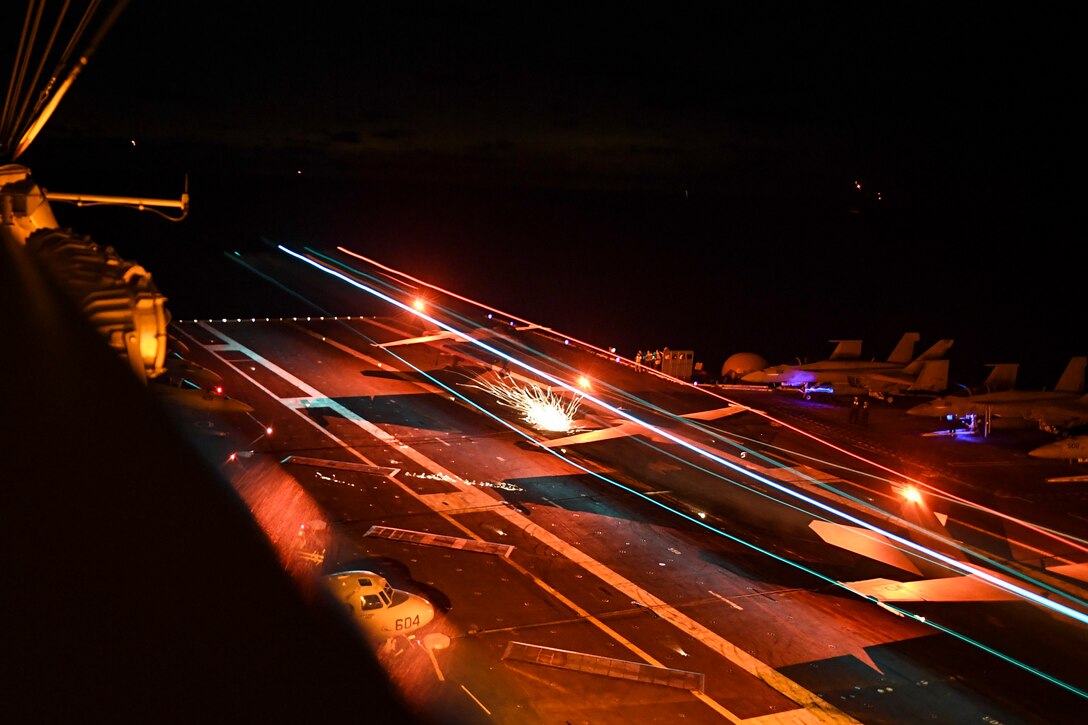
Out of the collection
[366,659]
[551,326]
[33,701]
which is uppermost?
[33,701]

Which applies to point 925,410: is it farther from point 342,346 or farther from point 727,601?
point 342,346

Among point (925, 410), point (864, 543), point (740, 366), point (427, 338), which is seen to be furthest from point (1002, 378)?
point (427, 338)

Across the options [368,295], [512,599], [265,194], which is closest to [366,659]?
[512,599]

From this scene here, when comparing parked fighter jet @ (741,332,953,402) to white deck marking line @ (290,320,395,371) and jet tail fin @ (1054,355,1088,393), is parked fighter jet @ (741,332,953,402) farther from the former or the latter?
white deck marking line @ (290,320,395,371)

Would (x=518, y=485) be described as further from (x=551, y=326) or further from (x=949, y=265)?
(x=949, y=265)

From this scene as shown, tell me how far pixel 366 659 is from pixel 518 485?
73.9 ft

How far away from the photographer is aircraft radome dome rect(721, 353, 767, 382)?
45403mm

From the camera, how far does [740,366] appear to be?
45906 millimetres

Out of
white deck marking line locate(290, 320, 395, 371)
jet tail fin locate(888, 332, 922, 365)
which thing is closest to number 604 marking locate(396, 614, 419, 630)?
white deck marking line locate(290, 320, 395, 371)

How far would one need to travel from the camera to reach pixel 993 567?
67.6 feet

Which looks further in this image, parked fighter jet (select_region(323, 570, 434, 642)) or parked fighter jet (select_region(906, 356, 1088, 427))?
parked fighter jet (select_region(906, 356, 1088, 427))

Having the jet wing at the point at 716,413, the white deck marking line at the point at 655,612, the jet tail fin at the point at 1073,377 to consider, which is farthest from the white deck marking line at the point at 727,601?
the jet tail fin at the point at 1073,377

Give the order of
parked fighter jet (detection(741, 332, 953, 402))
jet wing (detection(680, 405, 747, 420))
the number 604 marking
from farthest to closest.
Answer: parked fighter jet (detection(741, 332, 953, 402)) < jet wing (detection(680, 405, 747, 420)) < the number 604 marking

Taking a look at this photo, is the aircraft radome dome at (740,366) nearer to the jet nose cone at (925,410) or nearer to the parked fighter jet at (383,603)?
the jet nose cone at (925,410)
